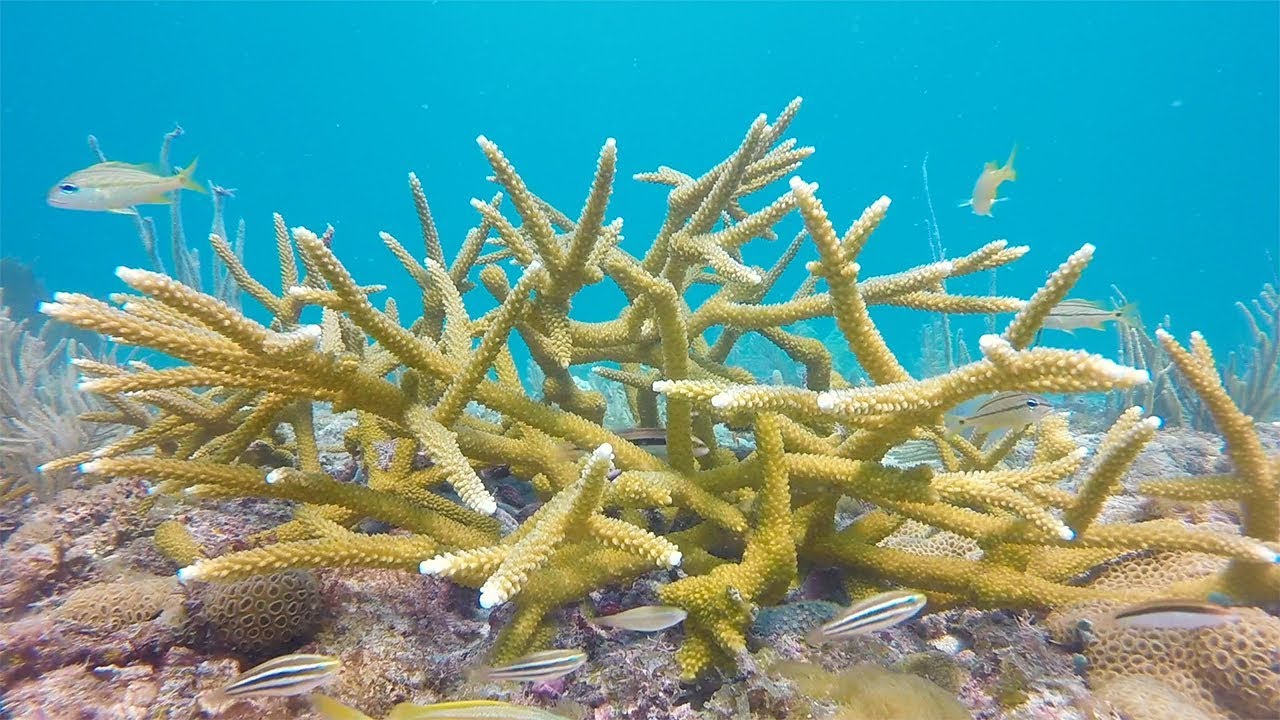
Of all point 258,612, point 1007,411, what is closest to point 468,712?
point 258,612

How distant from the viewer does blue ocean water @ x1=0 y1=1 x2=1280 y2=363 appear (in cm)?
7969

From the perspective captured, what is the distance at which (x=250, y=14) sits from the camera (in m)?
81.6

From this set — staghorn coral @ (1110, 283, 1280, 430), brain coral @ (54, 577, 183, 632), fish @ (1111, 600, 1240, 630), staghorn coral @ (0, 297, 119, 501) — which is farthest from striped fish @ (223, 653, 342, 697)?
staghorn coral @ (1110, 283, 1280, 430)

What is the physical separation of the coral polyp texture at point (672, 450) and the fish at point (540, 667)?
23 centimetres

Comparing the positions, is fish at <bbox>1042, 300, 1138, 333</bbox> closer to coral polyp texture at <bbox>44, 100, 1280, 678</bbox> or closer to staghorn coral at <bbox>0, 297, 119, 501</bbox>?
coral polyp texture at <bbox>44, 100, 1280, 678</bbox>

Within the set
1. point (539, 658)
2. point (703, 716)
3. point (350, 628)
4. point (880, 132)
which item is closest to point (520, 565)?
point (539, 658)

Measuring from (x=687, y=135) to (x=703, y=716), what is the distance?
348 feet

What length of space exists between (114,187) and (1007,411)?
6735 mm

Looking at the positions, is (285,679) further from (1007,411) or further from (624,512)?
(1007,411)

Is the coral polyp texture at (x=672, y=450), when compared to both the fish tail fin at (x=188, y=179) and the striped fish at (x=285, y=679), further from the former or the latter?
the fish tail fin at (x=188, y=179)

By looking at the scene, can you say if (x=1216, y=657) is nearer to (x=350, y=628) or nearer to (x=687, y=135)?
(x=350, y=628)

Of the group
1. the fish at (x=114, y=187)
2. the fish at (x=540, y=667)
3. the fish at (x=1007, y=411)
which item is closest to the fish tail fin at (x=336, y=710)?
the fish at (x=540, y=667)

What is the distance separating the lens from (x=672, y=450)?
9.27ft

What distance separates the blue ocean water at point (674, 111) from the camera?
79688mm
